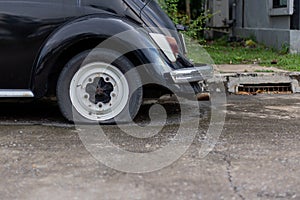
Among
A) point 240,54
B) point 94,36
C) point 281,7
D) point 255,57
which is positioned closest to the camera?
point 94,36

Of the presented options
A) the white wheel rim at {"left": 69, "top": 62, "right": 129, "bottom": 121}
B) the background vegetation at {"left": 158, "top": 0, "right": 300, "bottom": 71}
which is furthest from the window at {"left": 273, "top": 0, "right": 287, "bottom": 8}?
the white wheel rim at {"left": 69, "top": 62, "right": 129, "bottom": 121}

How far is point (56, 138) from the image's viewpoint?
172 inches

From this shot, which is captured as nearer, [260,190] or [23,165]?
[260,190]

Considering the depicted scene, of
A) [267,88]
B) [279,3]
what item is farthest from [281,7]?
[267,88]

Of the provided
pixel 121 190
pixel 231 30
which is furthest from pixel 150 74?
pixel 231 30

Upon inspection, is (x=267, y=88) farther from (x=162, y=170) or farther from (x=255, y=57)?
(x=162, y=170)

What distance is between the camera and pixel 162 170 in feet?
11.5

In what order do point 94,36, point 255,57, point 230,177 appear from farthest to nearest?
point 255,57, point 94,36, point 230,177

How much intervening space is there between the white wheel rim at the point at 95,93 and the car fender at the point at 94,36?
0.28 meters

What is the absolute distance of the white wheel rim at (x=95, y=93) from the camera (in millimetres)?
4809

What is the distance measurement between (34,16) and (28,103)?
64.9 inches

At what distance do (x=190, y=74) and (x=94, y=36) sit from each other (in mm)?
981

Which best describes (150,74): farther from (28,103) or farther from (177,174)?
(28,103)

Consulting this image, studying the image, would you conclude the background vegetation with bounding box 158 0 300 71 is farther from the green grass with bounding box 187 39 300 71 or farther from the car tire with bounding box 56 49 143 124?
the car tire with bounding box 56 49 143 124
